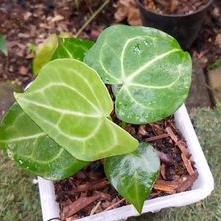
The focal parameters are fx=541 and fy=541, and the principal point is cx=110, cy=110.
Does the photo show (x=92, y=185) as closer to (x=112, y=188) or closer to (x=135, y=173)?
(x=112, y=188)

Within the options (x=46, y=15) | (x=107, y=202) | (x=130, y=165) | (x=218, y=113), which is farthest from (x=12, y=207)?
(x=46, y=15)

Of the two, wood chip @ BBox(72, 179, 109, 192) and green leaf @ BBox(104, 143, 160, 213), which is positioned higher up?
green leaf @ BBox(104, 143, 160, 213)

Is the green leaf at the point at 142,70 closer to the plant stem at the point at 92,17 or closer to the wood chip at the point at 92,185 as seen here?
the wood chip at the point at 92,185

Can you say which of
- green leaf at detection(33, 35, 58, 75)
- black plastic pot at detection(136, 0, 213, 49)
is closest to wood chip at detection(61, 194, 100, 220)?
green leaf at detection(33, 35, 58, 75)

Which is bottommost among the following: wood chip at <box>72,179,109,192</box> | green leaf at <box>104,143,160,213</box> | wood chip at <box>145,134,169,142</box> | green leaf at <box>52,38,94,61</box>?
wood chip at <box>72,179,109,192</box>

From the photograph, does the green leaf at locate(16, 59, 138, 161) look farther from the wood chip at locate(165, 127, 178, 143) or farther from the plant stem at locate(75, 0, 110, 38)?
the plant stem at locate(75, 0, 110, 38)

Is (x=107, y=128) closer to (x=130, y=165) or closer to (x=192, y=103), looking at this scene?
(x=130, y=165)

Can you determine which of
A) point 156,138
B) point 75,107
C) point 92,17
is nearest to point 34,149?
point 75,107
